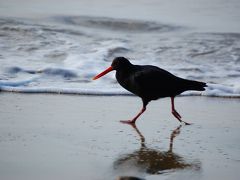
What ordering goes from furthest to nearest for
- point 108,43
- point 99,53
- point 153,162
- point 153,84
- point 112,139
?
point 108,43 → point 99,53 → point 153,84 → point 112,139 → point 153,162

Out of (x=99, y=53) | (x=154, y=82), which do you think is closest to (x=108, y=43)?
(x=99, y=53)

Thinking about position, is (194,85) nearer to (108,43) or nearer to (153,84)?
(153,84)

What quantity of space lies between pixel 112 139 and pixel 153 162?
781 mm

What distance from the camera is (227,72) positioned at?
8.51m

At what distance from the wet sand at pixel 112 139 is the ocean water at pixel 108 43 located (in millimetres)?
648

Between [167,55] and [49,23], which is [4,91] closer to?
[167,55]

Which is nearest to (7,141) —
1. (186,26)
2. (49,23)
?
(49,23)

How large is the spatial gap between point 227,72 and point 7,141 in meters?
4.48

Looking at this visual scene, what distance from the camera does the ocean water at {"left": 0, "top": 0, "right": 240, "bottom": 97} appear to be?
306 inches

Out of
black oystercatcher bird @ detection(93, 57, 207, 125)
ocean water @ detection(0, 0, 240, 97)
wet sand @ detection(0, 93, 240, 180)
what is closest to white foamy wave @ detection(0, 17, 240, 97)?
ocean water @ detection(0, 0, 240, 97)

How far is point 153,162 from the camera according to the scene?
172 inches

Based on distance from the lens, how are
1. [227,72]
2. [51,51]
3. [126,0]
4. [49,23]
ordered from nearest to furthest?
[227,72] → [51,51] → [49,23] → [126,0]

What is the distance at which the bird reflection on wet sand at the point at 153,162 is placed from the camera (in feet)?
13.8

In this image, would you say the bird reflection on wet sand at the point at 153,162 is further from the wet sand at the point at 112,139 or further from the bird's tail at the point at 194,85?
the bird's tail at the point at 194,85
